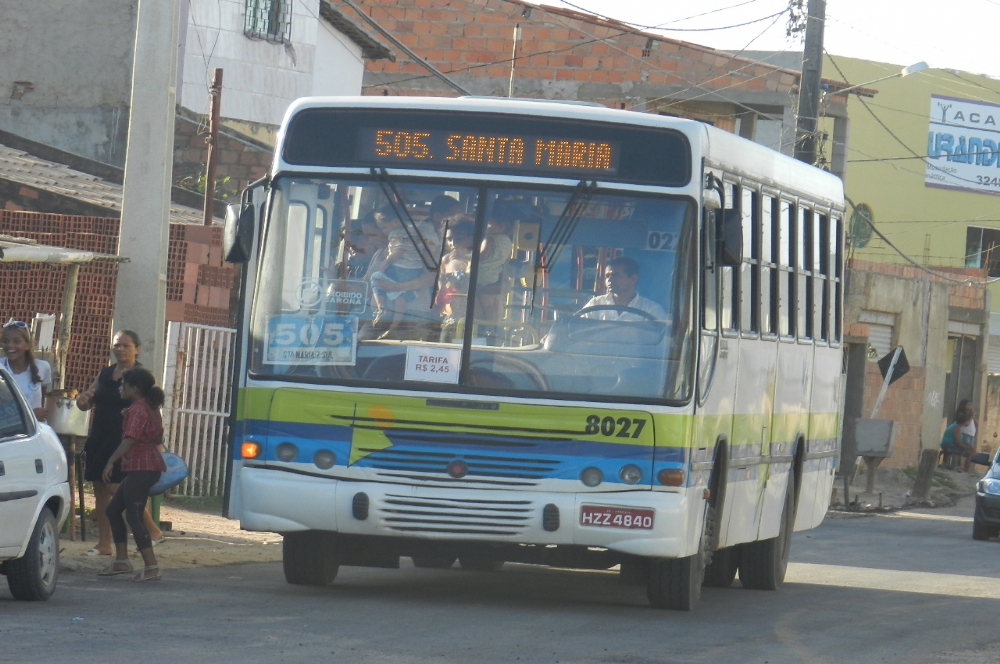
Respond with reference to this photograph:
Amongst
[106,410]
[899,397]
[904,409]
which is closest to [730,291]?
[106,410]

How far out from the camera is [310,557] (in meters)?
10.9

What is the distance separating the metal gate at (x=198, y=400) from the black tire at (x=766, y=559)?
6.44 meters

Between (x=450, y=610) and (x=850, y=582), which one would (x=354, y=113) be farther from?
(x=850, y=582)

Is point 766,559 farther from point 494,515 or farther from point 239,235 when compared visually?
point 239,235

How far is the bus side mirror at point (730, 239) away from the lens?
32.6ft

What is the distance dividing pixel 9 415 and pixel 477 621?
2842mm

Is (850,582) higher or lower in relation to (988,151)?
lower

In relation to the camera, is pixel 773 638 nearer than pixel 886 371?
Yes

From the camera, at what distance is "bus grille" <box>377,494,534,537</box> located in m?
9.71

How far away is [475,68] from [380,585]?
78.8 ft

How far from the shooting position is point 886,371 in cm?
2781

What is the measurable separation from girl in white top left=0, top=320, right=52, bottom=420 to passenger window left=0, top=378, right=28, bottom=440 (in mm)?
2294

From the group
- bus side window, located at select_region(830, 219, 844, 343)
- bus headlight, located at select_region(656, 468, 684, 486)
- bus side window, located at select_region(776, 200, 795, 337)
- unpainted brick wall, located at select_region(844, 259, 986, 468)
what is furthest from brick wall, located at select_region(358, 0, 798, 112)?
bus headlight, located at select_region(656, 468, 684, 486)

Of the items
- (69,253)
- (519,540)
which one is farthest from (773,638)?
(69,253)
